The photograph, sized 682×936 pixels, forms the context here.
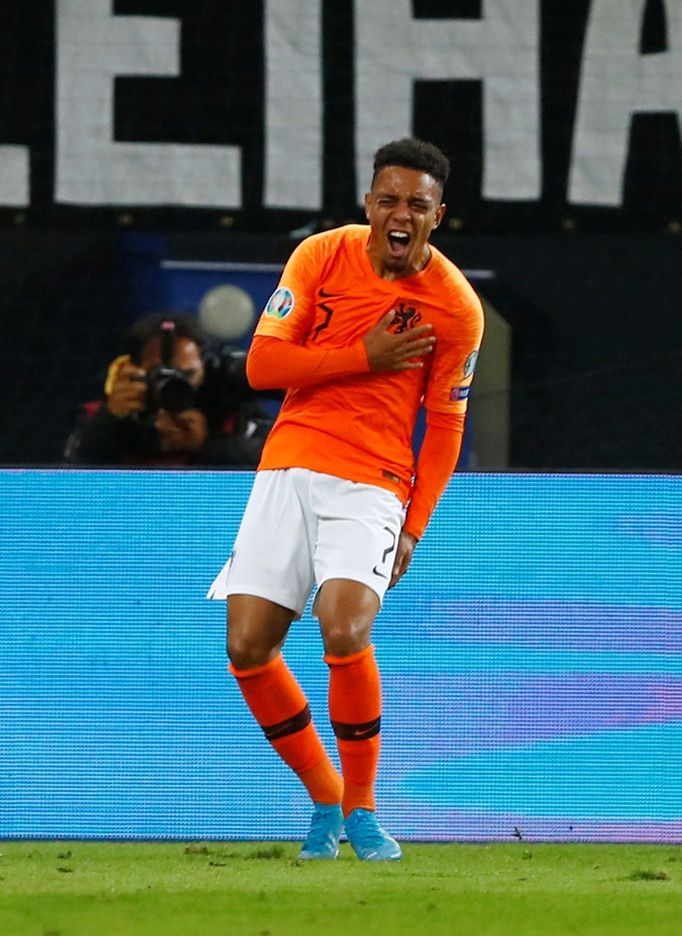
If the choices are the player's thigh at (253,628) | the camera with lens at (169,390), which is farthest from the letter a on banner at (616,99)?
the player's thigh at (253,628)

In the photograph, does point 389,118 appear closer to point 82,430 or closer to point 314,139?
point 314,139

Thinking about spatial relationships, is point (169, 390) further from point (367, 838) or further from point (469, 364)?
point (367, 838)

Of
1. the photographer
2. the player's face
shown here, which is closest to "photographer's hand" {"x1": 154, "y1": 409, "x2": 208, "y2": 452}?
the photographer

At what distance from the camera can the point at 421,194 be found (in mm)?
4246

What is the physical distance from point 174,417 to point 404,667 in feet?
4.58

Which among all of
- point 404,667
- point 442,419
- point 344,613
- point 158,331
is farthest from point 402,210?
point 158,331

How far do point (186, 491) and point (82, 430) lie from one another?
3.54 ft

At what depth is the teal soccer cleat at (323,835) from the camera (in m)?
4.35

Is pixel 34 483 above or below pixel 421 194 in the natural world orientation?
below

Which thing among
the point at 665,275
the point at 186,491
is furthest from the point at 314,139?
the point at 186,491

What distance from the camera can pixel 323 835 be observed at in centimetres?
436

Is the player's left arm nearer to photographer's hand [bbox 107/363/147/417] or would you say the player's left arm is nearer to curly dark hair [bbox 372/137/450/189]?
curly dark hair [bbox 372/137/450/189]

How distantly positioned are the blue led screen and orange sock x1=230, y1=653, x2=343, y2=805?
2.06 feet

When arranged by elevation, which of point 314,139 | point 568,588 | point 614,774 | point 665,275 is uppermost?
point 314,139
